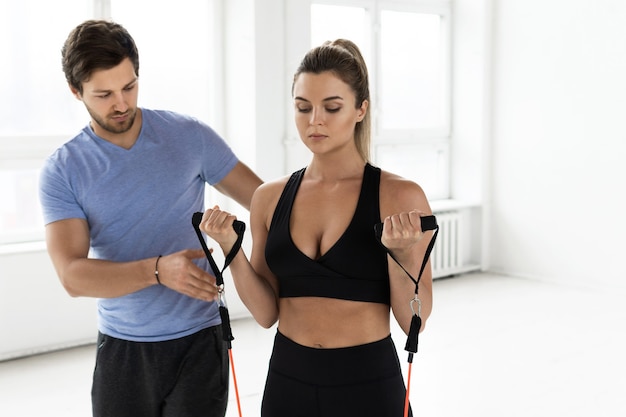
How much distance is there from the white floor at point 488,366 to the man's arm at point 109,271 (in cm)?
181

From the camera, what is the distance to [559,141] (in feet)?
19.4

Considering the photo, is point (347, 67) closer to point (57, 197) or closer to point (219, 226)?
point (219, 226)

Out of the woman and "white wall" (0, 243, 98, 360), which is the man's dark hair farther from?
"white wall" (0, 243, 98, 360)

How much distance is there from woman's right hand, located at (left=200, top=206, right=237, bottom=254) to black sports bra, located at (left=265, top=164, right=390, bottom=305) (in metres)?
0.12

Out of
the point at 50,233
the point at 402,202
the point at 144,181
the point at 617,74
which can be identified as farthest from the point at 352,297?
the point at 617,74

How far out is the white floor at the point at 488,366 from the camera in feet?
11.4

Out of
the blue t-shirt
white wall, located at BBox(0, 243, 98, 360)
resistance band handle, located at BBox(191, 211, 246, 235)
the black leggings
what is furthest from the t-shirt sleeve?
white wall, located at BBox(0, 243, 98, 360)

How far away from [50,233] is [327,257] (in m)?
0.70

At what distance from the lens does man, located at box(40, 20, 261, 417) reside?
5.78 feet

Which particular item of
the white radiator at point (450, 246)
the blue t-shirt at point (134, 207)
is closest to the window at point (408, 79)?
the white radiator at point (450, 246)

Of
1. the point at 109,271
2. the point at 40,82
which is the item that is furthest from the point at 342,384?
the point at 40,82

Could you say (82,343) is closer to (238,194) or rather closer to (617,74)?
(238,194)

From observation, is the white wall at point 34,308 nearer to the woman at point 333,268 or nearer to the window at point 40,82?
the window at point 40,82

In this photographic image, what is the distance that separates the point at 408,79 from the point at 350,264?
16.5 ft
